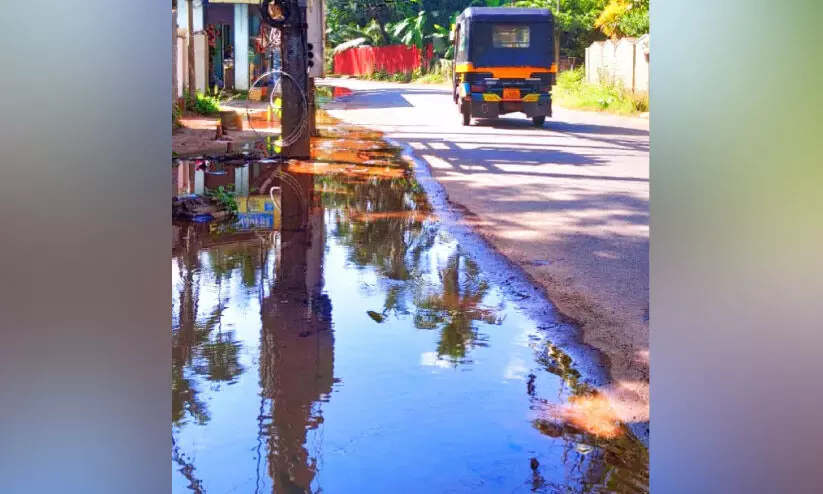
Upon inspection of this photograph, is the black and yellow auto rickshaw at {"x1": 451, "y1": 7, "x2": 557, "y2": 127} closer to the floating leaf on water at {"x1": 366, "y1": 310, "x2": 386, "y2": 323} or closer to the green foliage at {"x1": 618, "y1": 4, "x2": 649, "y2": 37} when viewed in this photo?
the green foliage at {"x1": 618, "y1": 4, "x2": 649, "y2": 37}

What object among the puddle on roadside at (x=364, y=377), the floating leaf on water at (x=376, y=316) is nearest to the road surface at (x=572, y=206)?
the puddle on roadside at (x=364, y=377)

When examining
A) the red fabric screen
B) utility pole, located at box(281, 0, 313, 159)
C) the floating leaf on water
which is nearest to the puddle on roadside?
the floating leaf on water

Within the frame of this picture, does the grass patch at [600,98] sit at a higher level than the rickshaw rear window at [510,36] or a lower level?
lower

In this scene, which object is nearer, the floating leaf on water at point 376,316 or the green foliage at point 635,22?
the floating leaf on water at point 376,316

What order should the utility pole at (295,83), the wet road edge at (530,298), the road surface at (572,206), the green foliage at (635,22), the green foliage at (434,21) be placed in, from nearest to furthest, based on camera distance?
the wet road edge at (530,298) < the road surface at (572,206) < the utility pole at (295,83) < the green foliage at (635,22) < the green foliage at (434,21)

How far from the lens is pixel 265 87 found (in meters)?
30.3

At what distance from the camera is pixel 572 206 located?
34.9 feet

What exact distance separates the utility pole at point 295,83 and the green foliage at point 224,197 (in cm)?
350

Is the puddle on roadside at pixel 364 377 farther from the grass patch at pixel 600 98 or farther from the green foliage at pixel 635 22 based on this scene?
the green foliage at pixel 635 22

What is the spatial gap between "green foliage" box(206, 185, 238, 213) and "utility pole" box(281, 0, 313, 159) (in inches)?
138

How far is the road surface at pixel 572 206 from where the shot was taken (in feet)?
19.8
